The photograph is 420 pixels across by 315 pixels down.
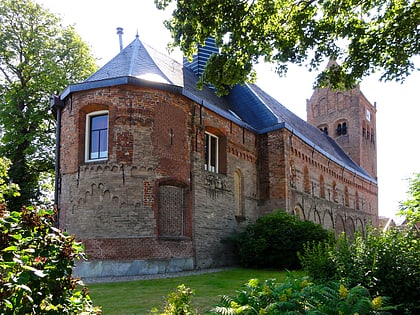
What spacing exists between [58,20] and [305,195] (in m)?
18.3

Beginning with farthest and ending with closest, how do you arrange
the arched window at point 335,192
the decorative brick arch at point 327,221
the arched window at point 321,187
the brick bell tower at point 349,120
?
the brick bell tower at point 349,120
the arched window at point 335,192
the decorative brick arch at point 327,221
the arched window at point 321,187

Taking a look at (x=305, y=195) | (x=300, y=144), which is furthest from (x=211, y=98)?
(x=305, y=195)

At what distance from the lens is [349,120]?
135 ft

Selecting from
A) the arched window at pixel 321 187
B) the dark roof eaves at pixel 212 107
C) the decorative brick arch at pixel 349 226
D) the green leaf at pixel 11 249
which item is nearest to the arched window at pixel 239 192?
the dark roof eaves at pixel 212 107

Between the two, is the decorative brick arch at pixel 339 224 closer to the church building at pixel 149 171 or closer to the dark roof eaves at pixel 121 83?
the church building at pixel 149 171

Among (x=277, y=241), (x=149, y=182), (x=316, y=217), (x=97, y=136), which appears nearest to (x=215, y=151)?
(x=149, y=182)

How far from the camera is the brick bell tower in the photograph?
40.9 m

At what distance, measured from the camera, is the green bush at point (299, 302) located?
165 inches

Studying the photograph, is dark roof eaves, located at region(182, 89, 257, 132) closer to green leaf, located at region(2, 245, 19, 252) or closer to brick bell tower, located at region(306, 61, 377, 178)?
green leaf, located at region(2, 245, 19, 252)

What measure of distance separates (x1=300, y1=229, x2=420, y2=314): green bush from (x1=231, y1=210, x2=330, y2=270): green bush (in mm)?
7304

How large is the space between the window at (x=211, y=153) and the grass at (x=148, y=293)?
5.95m

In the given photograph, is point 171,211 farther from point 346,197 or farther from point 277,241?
point 346,197

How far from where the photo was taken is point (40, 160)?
23.2m

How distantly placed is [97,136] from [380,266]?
430 inches
